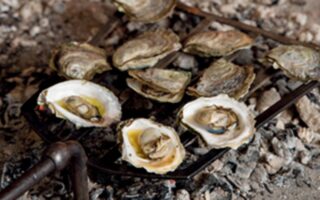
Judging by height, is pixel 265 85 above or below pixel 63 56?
below

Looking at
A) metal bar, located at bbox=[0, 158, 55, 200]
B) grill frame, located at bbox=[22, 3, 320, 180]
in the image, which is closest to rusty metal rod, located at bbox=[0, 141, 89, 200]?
metal bar, located at bbox=[0, 158, 55, 200]

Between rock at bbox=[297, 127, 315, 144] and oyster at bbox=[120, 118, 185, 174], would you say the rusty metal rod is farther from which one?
rock at bbox=[297, 127, 315, 144]

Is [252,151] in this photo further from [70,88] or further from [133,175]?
[70,88]

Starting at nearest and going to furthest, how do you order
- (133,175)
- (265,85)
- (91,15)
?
(133,175), (265,85), (91,15)

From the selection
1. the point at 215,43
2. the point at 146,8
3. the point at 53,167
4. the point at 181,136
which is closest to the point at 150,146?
the point at 181,136

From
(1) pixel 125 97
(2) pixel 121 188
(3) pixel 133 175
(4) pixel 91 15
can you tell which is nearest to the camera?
(3) pixel 133 175

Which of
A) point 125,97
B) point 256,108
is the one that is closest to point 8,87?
point 125,97
